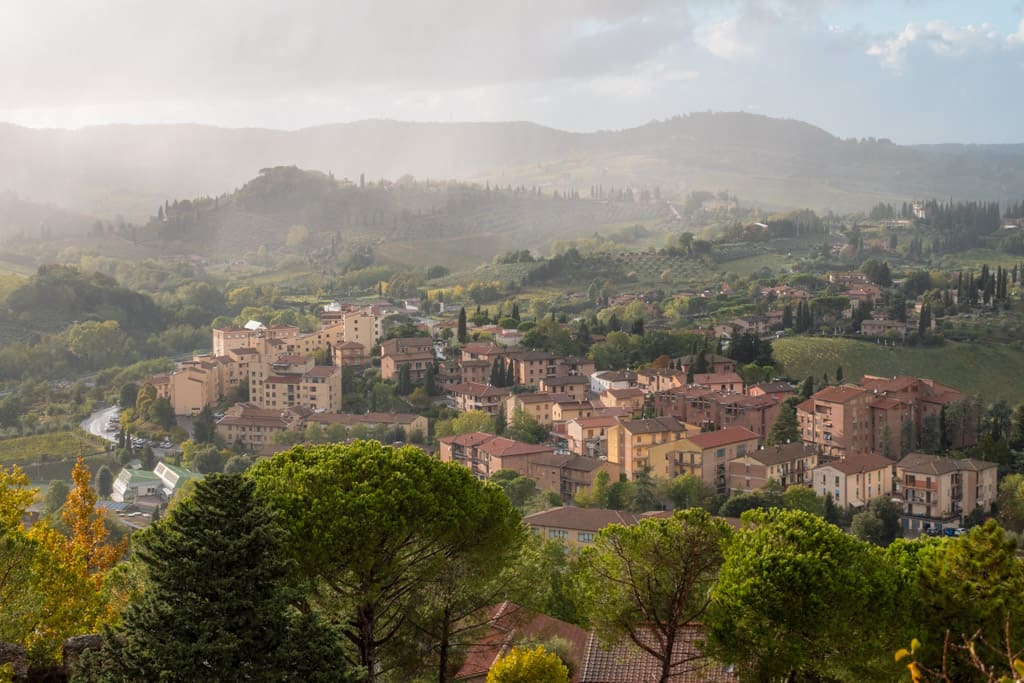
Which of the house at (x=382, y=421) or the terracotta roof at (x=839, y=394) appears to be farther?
the house at (x=382, y=421)

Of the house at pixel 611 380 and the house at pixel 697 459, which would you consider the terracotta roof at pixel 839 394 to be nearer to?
the house at pixel 697 459

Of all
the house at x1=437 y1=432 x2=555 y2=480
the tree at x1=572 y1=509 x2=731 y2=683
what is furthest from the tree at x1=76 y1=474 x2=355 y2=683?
the house at x1=437 y1=432 x2=555 y2=480

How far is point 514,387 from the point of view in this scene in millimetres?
40031

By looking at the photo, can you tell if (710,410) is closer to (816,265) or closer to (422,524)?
(422,524)

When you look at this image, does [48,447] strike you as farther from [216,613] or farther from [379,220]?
[379,220]

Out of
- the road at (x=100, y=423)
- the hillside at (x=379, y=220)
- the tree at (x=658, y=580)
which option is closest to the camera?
the tree at (x=658, y=580)

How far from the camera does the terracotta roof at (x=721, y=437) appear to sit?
29.4 meters

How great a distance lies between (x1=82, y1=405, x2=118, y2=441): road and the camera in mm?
38875

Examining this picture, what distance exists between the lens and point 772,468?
28.2m

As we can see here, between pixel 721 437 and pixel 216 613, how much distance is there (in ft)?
78.0

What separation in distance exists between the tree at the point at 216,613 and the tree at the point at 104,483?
2554cm

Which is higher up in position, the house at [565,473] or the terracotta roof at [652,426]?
the terracotta roof at [652,426]

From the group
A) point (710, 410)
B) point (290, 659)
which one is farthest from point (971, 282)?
point (290, 659)

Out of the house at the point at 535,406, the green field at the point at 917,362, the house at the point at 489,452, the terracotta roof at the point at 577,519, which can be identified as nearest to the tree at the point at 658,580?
the terracotta roof at the point at 577,519
